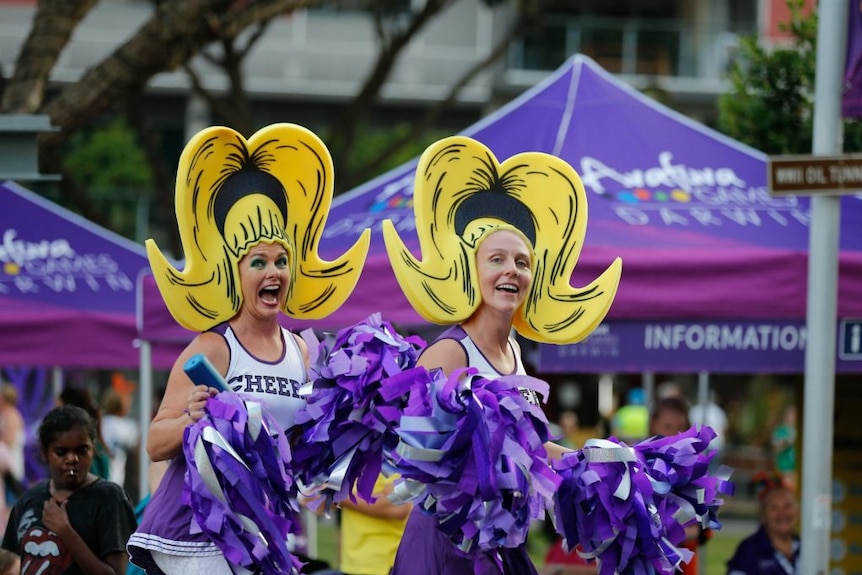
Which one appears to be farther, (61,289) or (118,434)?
(118,434)

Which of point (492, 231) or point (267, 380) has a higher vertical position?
point (492, 231)

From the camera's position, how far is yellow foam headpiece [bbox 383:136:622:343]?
5.31m

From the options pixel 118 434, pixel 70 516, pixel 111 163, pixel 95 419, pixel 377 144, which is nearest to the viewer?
pixel 70 516

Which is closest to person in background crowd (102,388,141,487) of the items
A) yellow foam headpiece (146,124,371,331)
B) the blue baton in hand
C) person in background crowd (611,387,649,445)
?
person in background crowd (611,387,649,445)

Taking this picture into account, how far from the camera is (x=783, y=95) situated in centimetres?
1037

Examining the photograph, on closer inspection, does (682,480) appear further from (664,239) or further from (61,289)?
(61,289)

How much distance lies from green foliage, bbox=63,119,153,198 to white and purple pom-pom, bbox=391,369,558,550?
2202 centimetres

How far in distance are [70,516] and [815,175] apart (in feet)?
11.2

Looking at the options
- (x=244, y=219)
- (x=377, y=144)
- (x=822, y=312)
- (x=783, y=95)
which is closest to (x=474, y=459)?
(x=244, y=219)

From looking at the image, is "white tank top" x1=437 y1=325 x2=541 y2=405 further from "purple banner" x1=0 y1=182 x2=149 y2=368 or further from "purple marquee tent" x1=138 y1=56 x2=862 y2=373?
"purple banner" x1=0 y1=182 x2=149 y2=368

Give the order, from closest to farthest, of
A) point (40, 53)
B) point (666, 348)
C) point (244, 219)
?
1. point (244, 219)
2. point (666, 348)
3. point (40, 53)

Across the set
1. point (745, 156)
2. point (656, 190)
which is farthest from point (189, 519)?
point (745, 156)

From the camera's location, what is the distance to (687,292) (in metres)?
7.08

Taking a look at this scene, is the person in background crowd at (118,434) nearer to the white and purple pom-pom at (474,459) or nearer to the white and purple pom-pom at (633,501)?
the white and purple pom-pom at (633,501)
